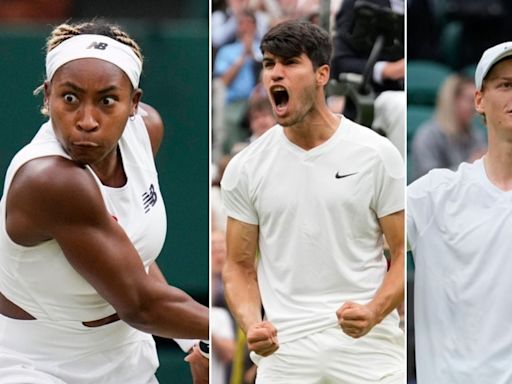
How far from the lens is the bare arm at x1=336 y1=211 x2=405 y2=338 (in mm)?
2525

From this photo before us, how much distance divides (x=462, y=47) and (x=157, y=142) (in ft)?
6.20

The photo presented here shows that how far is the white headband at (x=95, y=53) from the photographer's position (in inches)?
97.6

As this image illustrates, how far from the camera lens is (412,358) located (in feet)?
9.18

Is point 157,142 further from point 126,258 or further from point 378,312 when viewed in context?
point 378,312

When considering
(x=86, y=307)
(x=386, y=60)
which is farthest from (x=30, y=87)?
(x=386, y=60)

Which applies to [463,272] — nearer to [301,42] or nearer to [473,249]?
[473,249]

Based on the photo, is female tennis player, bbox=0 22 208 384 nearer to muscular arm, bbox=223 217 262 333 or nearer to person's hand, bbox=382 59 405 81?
muscular arm, bbox=223 217 262 333

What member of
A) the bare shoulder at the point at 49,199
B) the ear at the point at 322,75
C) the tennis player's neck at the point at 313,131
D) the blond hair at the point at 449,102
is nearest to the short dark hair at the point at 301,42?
the ear at the point at 322,75

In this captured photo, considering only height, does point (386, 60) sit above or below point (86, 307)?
above

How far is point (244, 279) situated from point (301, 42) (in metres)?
0.51

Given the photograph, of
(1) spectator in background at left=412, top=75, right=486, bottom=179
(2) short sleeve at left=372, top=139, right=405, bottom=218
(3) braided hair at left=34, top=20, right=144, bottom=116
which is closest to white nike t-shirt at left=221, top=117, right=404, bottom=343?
(2) short sleeve at left=372, top=139, right=405, bottom=218

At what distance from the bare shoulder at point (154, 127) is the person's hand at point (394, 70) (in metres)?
0.55

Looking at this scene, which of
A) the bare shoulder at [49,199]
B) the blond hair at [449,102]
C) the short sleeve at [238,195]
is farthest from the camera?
the blond hair at [449,102]

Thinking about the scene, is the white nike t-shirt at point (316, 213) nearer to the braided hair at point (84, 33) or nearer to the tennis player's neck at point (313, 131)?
the tennis player's neck at point (313, 131)
